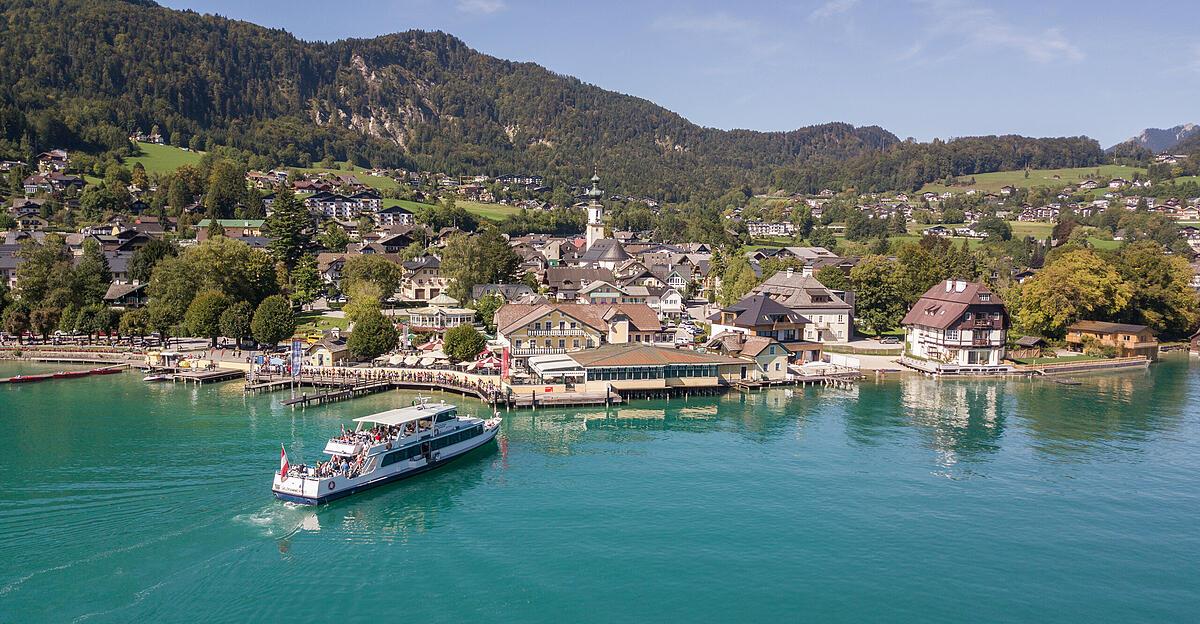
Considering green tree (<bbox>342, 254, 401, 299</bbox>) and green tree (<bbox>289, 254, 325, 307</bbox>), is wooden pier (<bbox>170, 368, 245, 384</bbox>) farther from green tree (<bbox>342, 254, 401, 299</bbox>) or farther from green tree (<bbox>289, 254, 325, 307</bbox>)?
green tree (<bbox>289, 254, 325, 307</bbox>)

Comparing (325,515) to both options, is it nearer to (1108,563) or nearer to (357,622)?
(357,622)

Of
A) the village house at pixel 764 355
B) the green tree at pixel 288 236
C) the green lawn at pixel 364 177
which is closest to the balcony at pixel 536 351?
the village house at pixel 764 355

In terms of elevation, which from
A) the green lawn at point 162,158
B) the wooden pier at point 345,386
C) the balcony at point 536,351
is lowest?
the wooden pier at point 345,386

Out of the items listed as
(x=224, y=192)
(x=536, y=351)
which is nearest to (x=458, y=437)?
(x=536, y=351)

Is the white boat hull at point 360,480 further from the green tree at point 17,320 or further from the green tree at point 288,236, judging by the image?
the green tree at point 288,236

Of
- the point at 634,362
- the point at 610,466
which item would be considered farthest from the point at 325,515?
the point at 634,362

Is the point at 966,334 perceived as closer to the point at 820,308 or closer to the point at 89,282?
the point at 820,308
